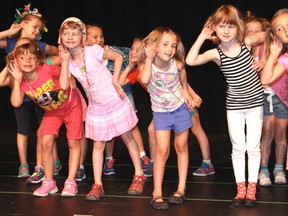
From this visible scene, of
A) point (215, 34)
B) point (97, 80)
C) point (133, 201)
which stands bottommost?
point (133, 201)

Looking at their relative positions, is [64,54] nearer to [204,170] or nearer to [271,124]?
[204,170]

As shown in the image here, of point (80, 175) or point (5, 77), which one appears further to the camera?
point (80, 175)

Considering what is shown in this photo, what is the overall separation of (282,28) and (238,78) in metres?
0.39

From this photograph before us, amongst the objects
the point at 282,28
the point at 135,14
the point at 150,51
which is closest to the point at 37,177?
the point at 150,51

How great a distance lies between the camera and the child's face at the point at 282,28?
4004mm

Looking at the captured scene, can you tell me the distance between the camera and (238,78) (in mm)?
4109

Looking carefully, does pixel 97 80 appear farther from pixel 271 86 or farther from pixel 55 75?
pixel 271 86

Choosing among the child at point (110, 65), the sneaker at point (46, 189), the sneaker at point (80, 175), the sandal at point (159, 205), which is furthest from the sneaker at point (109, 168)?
the sandal at point (159, 205)

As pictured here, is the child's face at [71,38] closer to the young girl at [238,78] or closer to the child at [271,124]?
the young girl at [238,78]

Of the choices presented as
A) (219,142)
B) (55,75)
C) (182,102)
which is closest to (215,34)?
(182,102)

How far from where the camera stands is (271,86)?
462cm

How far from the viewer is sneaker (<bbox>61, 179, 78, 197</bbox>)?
4.41m

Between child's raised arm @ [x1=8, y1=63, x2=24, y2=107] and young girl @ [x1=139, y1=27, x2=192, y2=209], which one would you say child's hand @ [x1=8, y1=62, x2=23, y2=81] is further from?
young girl @ [x1=139, y1=27, x2=192, y2=209]

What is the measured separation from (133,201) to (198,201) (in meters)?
0.40
